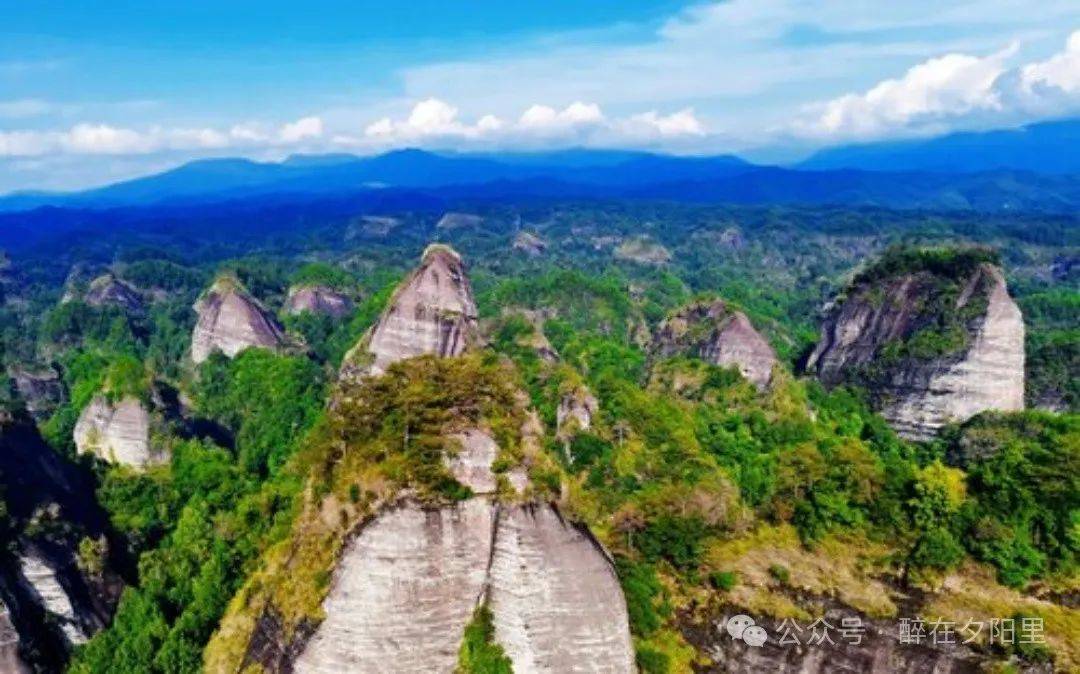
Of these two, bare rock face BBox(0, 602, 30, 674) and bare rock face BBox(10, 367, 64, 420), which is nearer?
bare rock face BBox(0, 602, 30, 674)

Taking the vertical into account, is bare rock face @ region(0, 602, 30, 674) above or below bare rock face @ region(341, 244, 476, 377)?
below

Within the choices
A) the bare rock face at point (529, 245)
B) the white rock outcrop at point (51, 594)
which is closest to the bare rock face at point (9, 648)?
the white rock outcrop at point (51, 594)

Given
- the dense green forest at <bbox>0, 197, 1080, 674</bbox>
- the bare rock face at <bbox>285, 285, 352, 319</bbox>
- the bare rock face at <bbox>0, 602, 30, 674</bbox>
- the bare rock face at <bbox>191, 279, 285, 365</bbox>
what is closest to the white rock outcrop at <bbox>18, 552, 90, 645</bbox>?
the dense green forest at <bbox>0, 197, 1080, 674</bbox>

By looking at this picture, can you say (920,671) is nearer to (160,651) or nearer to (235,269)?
(160,651)

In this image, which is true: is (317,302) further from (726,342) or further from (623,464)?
(623,464)

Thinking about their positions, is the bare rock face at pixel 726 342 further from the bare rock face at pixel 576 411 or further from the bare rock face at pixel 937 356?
the bare rock face at pixel 576 411

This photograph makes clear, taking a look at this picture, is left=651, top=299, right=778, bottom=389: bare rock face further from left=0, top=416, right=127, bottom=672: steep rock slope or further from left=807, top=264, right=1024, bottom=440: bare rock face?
left=0, top=416, right=127, bottom=672: steep rock slope
